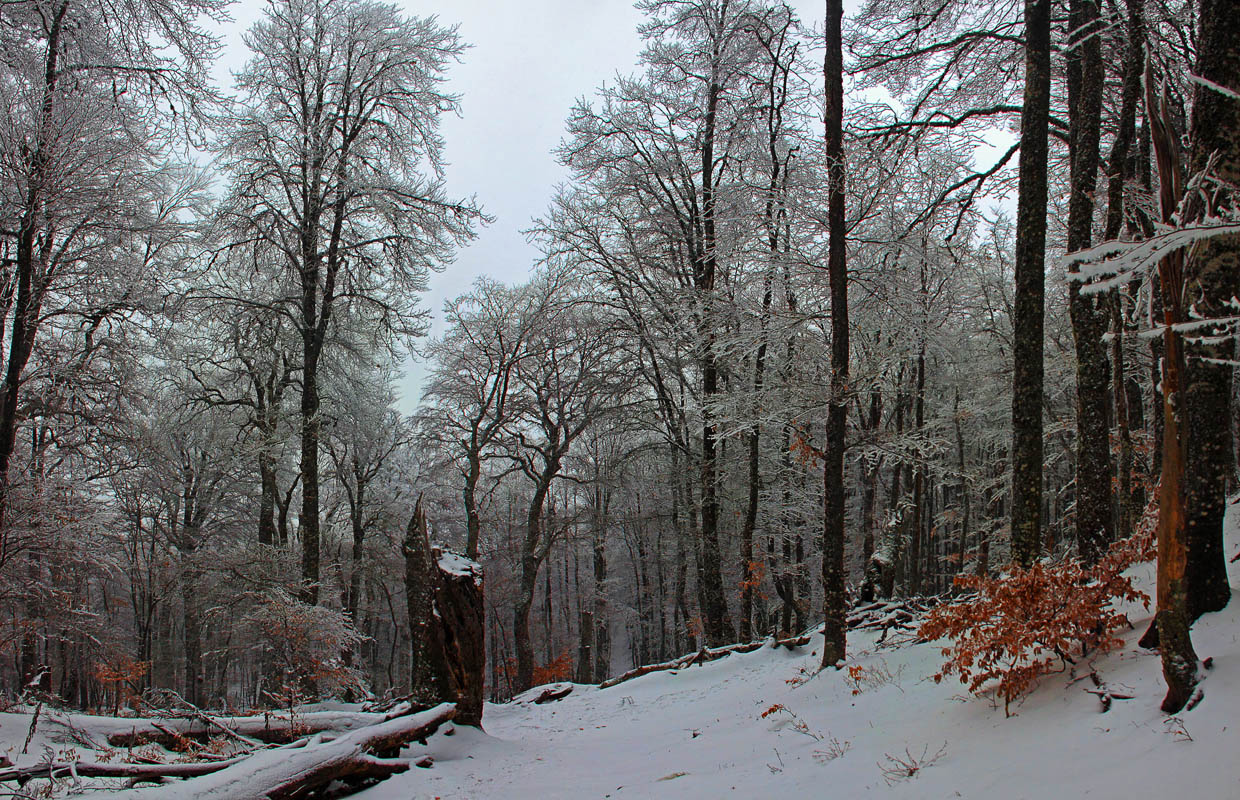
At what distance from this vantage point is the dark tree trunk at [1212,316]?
3590mm

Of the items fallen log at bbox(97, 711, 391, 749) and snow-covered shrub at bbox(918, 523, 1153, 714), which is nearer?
snow-covered shrub at bbox(918, 523, 1153, 714)

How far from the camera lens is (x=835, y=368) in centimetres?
769

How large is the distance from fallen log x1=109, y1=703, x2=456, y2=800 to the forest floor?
148 millimetres

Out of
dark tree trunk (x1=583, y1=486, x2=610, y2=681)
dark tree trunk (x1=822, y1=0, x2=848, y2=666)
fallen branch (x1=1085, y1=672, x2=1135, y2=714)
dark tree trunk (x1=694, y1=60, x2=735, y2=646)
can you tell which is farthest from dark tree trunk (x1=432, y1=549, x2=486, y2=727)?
dark tree trunk (x1=583, y1=486, x2=610, y2=681)

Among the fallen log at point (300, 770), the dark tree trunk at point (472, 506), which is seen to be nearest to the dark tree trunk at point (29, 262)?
the fallen log at point (300, 770)

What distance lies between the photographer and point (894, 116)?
8023mm

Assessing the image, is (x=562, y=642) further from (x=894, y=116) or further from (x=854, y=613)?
(x=894, y=116)

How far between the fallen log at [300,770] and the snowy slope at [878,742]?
0.20m

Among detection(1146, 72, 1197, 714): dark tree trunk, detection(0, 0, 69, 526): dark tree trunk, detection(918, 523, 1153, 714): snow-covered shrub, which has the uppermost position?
detection(0, 0, 69, 526): dark tree trunk

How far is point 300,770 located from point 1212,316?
6361mm

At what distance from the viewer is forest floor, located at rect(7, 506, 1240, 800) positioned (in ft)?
9.55

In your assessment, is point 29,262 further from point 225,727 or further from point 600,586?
point 600,586

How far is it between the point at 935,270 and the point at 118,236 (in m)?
11.5

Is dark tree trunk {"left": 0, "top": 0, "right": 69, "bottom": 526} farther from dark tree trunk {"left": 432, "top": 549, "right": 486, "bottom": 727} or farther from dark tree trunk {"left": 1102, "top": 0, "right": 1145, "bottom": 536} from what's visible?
dark tree trunk {"left": 1102, "top": 0, "right": 1145, "bottom": 536}
